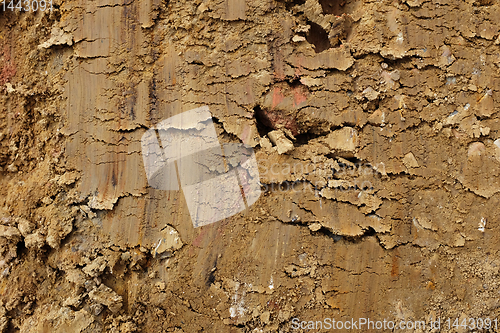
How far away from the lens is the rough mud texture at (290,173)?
196 cm

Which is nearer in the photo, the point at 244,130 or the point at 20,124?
the point at 244,130

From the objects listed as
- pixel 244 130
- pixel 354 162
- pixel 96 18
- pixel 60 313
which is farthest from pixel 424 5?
pixel 60 313

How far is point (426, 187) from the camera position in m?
1.97

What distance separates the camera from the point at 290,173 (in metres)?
1.96

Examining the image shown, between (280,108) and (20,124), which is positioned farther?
(20,124)

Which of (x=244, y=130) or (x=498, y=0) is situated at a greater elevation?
(x=498, y=0)

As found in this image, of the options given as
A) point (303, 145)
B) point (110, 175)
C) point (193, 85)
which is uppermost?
point (193, 85)

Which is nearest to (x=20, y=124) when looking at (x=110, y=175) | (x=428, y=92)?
(x=110, y=175)

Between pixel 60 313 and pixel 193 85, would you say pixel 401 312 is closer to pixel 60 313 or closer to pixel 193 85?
pixel 193 85

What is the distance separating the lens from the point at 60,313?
6.38 feet

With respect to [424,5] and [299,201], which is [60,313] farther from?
[424,5]

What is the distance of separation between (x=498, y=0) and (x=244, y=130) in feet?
A: 5.98

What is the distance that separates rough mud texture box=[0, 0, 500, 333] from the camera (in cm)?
196

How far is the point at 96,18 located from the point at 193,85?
0.77 metres
